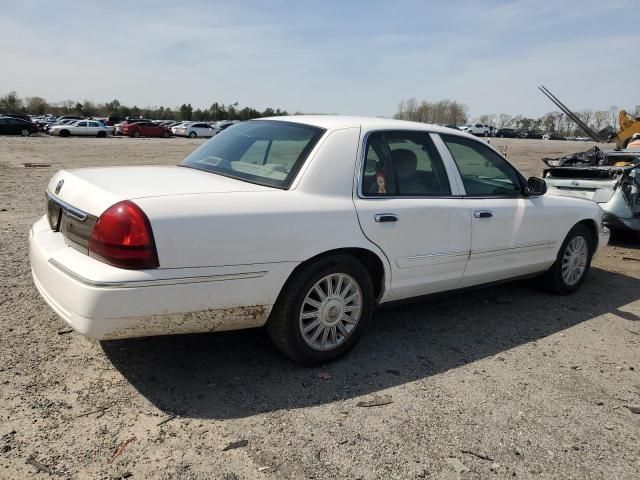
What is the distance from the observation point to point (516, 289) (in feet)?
18.5

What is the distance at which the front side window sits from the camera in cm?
435

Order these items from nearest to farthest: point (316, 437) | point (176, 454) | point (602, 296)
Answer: point (176, 454), point (316, 437), point (602, 296)

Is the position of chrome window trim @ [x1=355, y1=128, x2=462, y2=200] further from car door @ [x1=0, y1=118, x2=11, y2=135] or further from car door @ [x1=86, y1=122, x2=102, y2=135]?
car door @ [x1=86, y1=122, x2=102, y2=135]

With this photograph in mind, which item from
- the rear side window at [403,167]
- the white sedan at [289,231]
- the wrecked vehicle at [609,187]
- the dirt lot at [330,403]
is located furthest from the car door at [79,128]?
the rear side window at [403,167]

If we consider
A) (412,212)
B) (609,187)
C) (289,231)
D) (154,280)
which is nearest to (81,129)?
(609,187)

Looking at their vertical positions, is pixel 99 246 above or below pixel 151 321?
above

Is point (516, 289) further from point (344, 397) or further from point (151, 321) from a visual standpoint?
point (151, 321)

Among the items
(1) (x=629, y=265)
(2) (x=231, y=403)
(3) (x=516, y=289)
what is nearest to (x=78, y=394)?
(2) (x=231, y=403)

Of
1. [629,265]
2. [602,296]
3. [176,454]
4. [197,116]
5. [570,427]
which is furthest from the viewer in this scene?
[197,116]

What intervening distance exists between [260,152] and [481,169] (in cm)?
194

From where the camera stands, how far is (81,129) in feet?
142

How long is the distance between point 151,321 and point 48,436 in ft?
2.37

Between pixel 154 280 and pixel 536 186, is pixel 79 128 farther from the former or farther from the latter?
pixel 154 280

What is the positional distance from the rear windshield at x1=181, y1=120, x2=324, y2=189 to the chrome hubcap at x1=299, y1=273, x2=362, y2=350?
69cm
